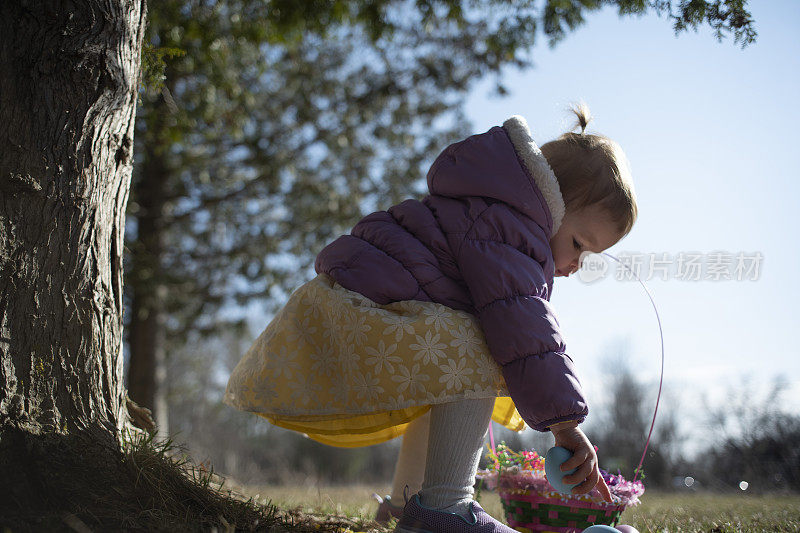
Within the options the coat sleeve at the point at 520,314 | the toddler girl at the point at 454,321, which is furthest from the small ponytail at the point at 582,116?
the coat sleeve at the point at 520,314

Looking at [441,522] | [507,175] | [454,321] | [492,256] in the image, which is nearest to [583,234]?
[507,175]

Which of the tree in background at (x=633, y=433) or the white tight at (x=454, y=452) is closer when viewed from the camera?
the white tight at (x=454, y=452)

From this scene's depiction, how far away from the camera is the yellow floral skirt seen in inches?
68.1

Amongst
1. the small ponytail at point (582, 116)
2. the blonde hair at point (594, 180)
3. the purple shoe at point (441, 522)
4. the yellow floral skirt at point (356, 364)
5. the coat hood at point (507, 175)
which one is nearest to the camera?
the purple shoe at point (441, 522)

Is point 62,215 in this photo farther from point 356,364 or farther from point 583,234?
point 583,234

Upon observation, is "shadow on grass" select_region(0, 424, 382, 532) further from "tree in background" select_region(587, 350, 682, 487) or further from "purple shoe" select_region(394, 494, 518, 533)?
"tree in background" select_region(587, 350, 682, 487)

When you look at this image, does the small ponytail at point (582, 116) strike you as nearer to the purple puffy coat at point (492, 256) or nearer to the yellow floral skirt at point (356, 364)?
the purple puffy coat at point (492, 256)

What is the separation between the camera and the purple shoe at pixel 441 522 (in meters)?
1.61

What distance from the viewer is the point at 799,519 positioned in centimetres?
224

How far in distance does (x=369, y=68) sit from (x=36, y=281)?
17.9 ft

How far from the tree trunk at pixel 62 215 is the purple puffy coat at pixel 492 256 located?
2.28 feet

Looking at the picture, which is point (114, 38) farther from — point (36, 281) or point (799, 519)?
point (799, 519)

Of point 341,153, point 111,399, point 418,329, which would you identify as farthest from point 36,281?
point 341,153

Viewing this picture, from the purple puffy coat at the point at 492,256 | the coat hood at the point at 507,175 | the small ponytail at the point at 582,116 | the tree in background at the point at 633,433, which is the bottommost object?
the tree in background at the point at 633,433
